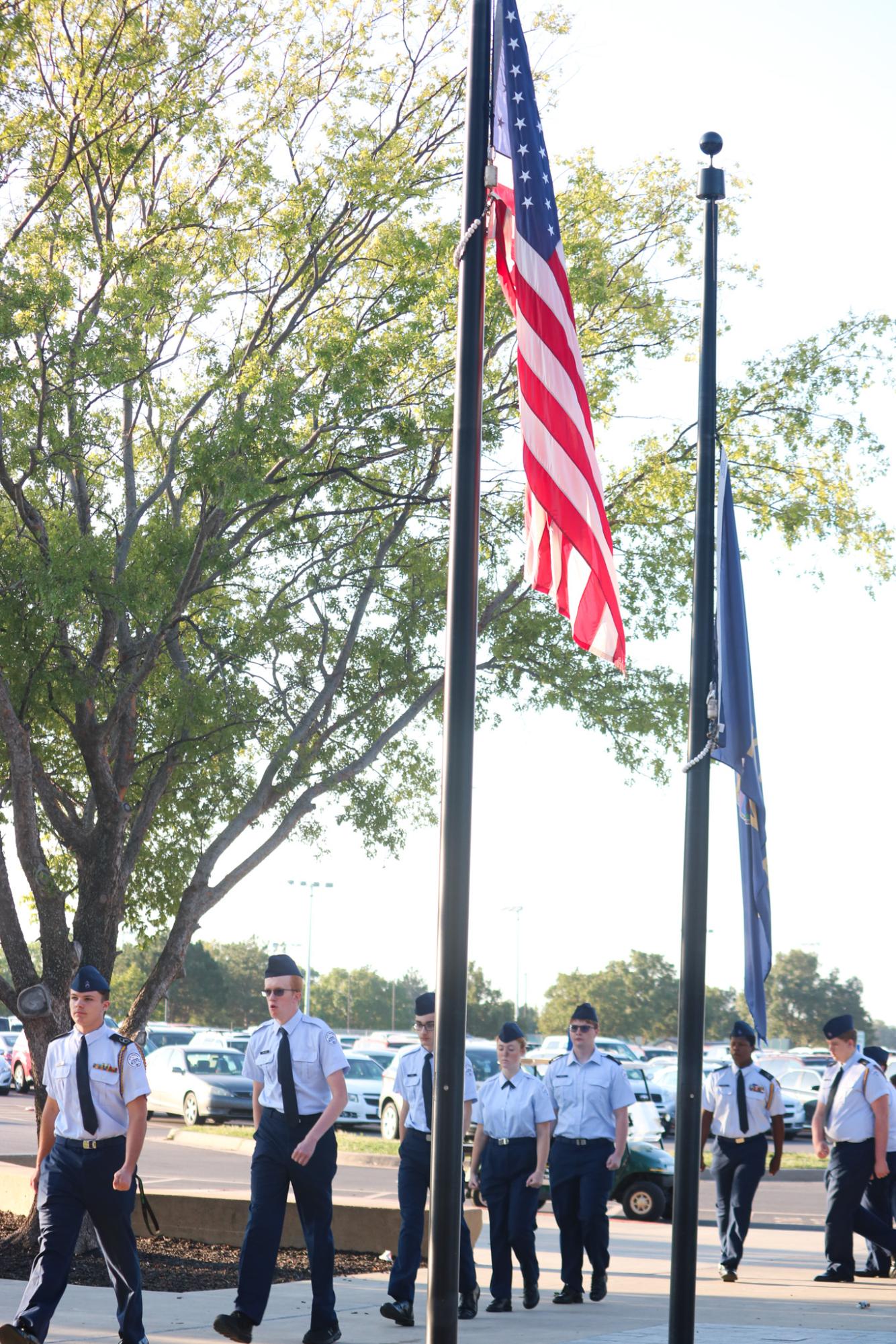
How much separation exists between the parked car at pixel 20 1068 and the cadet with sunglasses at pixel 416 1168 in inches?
1216

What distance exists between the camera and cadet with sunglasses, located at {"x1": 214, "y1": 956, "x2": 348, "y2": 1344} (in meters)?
8.03

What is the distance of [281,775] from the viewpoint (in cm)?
1331

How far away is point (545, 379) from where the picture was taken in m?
5.99

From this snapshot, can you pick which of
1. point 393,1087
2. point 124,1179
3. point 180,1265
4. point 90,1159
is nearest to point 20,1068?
point 393,1087

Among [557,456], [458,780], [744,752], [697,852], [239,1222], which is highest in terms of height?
[557,456]

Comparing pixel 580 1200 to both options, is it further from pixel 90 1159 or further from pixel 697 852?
pixel 90 1159

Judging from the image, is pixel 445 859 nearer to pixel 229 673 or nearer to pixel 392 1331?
pixel 392 1331

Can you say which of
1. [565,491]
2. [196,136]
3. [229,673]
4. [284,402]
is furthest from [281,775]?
[565,491]

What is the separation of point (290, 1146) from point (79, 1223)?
1234mm

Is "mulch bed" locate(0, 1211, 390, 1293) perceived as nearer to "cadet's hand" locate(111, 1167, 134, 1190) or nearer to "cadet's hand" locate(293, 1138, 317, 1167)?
"cadet's hand" locate(293, 1138, 317, 1167)

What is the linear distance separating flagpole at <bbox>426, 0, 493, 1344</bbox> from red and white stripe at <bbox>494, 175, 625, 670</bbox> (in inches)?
10.7

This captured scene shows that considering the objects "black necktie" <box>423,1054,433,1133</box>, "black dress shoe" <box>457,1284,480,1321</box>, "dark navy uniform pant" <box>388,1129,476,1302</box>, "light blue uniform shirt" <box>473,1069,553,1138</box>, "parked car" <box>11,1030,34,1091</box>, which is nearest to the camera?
"dark navy uniform pant" <box>388,1129,476,1302</box>

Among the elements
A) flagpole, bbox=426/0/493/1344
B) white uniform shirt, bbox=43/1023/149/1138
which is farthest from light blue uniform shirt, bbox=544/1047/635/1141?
flagpole, bbox=426/0/493/1344

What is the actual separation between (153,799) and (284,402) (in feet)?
11.8
